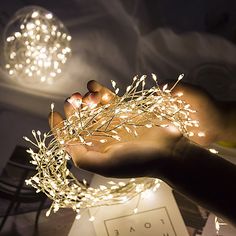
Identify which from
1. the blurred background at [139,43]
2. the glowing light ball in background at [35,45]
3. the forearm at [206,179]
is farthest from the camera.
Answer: the blurred background at [139,43]

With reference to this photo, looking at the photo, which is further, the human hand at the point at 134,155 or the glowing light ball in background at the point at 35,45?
the glowing light ball in background at the point at 35,45

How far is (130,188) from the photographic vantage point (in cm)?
98

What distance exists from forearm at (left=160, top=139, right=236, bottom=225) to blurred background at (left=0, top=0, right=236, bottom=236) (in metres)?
0.43

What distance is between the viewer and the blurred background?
1178mm

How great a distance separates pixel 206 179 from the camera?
2.58 feet

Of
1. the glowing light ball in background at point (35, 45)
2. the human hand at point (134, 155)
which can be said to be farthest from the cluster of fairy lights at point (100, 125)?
the glowing light ball in background at point (35, 45)

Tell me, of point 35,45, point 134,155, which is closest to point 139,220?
point 134,155

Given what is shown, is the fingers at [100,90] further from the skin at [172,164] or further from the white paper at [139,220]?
the white paper at [139,220]

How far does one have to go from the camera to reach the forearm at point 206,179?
778mm

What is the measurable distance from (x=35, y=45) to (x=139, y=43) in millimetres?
280

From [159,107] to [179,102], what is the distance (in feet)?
0.21

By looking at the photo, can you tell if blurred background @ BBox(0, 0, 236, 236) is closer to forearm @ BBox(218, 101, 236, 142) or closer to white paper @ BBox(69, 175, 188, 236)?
forearm @ BBox(218, 101, 236, 142)

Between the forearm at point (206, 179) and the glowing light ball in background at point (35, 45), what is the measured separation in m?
0.43

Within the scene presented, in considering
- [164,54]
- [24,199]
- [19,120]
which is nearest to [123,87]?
[164,54]
